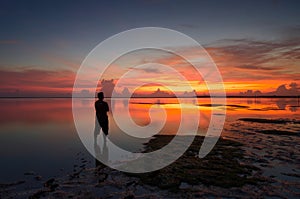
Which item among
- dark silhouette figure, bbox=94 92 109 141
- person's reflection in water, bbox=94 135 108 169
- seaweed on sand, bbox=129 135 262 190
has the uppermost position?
dark silhouette figure, bbox=94 92 109 141

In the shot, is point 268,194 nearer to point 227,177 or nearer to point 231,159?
point 227,177

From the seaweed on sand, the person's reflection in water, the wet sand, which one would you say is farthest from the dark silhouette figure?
the seaweed on sand

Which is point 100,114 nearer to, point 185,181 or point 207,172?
point 185,181

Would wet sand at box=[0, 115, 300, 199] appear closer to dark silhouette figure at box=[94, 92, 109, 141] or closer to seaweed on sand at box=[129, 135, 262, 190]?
seaweed on sand at box=[129, 135, 262, 190]

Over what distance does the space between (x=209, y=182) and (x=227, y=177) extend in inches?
45.2

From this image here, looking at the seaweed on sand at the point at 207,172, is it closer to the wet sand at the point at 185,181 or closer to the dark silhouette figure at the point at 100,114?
the wet sand at the point at 185,181

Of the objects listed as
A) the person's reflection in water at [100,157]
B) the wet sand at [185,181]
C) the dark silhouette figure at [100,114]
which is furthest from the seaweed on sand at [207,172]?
the dark silhouette figure at [100,114]

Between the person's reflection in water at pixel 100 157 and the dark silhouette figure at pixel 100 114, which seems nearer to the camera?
the person's reflection in water at pixel 100 157

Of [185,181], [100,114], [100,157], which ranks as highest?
[100,114]

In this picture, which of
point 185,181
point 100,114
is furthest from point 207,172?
point 100,114

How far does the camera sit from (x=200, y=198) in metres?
9.23

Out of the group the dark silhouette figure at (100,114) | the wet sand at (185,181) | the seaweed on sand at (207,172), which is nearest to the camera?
the wet sand at (185,181)

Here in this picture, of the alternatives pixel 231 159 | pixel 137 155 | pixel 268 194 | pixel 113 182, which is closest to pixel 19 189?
pixel 113 182

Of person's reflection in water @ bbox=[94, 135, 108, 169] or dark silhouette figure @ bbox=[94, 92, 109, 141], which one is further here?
dark silhouette figure @ bbox=[94, 92, 109, 141]
